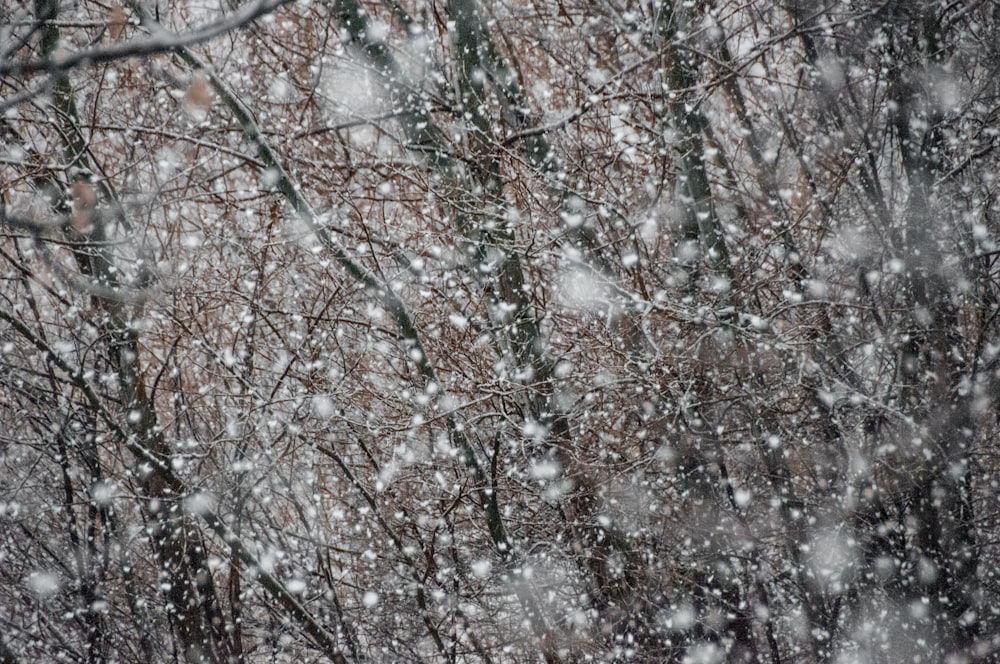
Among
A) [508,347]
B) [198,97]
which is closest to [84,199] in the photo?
[198,97]

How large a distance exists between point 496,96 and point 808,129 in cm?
321

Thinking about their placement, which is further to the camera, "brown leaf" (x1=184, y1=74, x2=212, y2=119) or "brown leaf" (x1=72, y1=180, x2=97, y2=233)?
"brown leaf" (x1=72, y1=180, x2=97, y2=233)

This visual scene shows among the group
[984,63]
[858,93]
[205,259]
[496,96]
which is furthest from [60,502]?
[984,63]

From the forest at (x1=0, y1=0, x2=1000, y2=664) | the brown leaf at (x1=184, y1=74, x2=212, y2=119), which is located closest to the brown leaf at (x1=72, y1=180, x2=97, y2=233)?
the forest at (x1=0, y1=0, x2=1000, y2=664)

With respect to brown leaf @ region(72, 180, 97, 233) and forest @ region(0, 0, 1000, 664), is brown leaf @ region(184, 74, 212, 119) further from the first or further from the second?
brown leaf @ region(72, 180, 97, 233)

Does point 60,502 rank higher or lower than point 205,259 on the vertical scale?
lower

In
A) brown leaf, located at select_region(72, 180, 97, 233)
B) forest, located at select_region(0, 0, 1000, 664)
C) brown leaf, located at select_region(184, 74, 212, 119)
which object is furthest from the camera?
forest, located at select_region(0, 0, 1000, 664)

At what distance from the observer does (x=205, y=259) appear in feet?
18.7

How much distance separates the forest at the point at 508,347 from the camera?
207 inches

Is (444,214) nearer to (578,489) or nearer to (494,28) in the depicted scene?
(494,28)

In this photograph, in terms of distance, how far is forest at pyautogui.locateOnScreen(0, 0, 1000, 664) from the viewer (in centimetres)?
526

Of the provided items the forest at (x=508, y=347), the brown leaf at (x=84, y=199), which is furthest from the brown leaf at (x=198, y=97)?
the brown leaf at (x=84, y=199)

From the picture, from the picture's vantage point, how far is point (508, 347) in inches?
226

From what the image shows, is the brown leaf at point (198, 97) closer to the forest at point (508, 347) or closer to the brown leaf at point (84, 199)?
the forest at point (508, 347)
